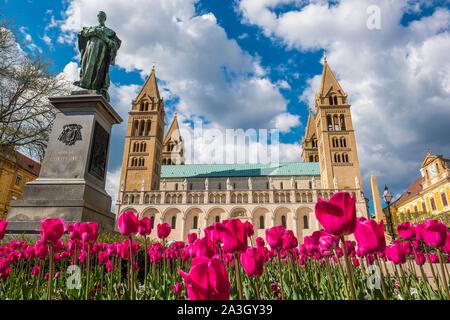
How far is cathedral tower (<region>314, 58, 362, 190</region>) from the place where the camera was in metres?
48.4

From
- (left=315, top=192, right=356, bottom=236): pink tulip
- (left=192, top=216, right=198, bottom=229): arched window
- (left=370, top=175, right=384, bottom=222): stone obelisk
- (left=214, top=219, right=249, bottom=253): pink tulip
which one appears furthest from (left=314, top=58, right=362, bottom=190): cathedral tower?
(left=315, top=192, right=356, bottom=236): pink tulip

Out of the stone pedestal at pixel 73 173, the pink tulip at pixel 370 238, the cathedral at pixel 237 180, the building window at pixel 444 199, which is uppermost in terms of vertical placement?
the cathedral at pixel 237 180

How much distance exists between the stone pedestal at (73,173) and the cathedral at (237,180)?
114 ft

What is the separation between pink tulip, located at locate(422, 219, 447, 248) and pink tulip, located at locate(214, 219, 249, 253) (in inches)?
62.8

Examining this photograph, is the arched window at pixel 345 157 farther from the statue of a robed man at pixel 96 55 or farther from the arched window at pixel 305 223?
the statue of a robed man at pixel 96 55

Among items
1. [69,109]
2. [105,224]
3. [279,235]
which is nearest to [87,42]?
[69,109]

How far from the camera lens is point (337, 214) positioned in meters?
1.39

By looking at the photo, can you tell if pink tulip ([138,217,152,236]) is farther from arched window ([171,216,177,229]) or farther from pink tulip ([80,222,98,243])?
arched window ([171,216,177,229])

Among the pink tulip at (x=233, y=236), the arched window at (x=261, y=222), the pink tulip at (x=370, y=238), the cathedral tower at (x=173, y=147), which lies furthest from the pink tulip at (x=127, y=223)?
the cathedral tower at (x=173, y=147)

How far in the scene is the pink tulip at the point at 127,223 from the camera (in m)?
2.17
